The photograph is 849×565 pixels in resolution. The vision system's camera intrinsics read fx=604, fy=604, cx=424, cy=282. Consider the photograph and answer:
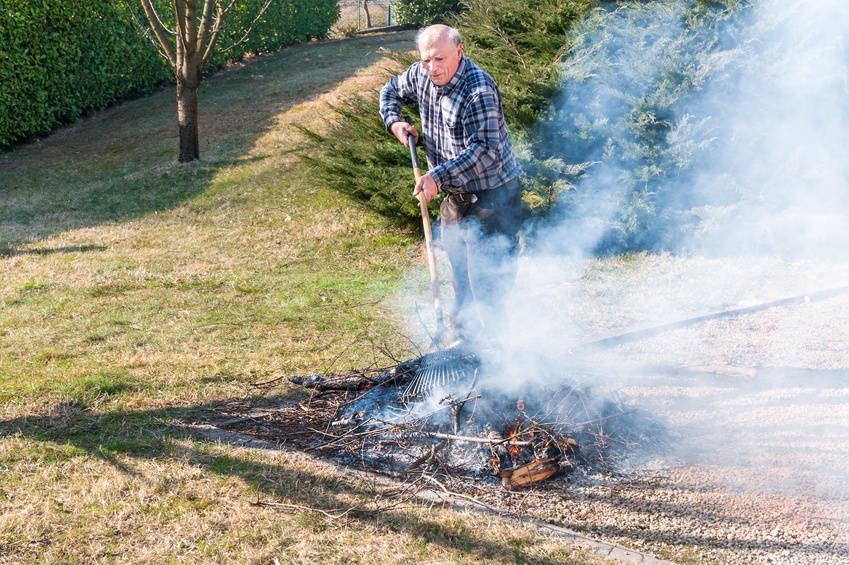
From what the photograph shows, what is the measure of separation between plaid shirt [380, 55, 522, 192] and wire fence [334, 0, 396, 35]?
1907cm

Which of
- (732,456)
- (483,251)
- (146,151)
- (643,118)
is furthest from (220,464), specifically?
(146,151)

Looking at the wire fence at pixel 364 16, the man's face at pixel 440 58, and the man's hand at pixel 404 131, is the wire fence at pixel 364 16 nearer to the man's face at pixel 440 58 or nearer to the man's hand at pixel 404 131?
the man's hand at pixel 404 131

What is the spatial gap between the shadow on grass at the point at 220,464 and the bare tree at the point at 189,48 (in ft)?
23.5

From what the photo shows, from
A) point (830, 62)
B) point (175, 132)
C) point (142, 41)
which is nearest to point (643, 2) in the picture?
point (830, 62)

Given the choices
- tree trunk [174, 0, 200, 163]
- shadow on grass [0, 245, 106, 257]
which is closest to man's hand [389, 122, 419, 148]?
shadow on grass [0, 245, 106, 257]

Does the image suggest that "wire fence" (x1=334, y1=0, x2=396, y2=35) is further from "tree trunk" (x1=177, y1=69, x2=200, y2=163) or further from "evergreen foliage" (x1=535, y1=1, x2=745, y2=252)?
"evergreen foliage" (x1=535, y1=1, x2=745, y2=252)

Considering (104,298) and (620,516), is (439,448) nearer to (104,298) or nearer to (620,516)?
(620,516)

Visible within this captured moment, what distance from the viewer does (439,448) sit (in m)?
3.10

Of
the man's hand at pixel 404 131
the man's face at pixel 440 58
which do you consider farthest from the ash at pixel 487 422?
the man's face at pixel 440 58

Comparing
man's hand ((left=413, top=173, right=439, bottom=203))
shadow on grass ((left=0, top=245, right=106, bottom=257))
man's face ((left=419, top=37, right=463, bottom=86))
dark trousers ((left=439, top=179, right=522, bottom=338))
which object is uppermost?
man's face ((left=419, top=37, right=463, bottom=86))

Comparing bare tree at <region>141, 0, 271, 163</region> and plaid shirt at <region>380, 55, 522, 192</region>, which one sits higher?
bare tree at <region>141, 0, 271, 163</region>

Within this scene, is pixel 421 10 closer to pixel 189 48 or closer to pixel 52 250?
pixel 189 48

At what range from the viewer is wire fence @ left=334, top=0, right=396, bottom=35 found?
21578 millimetres

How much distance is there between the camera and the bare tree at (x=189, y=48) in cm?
904
